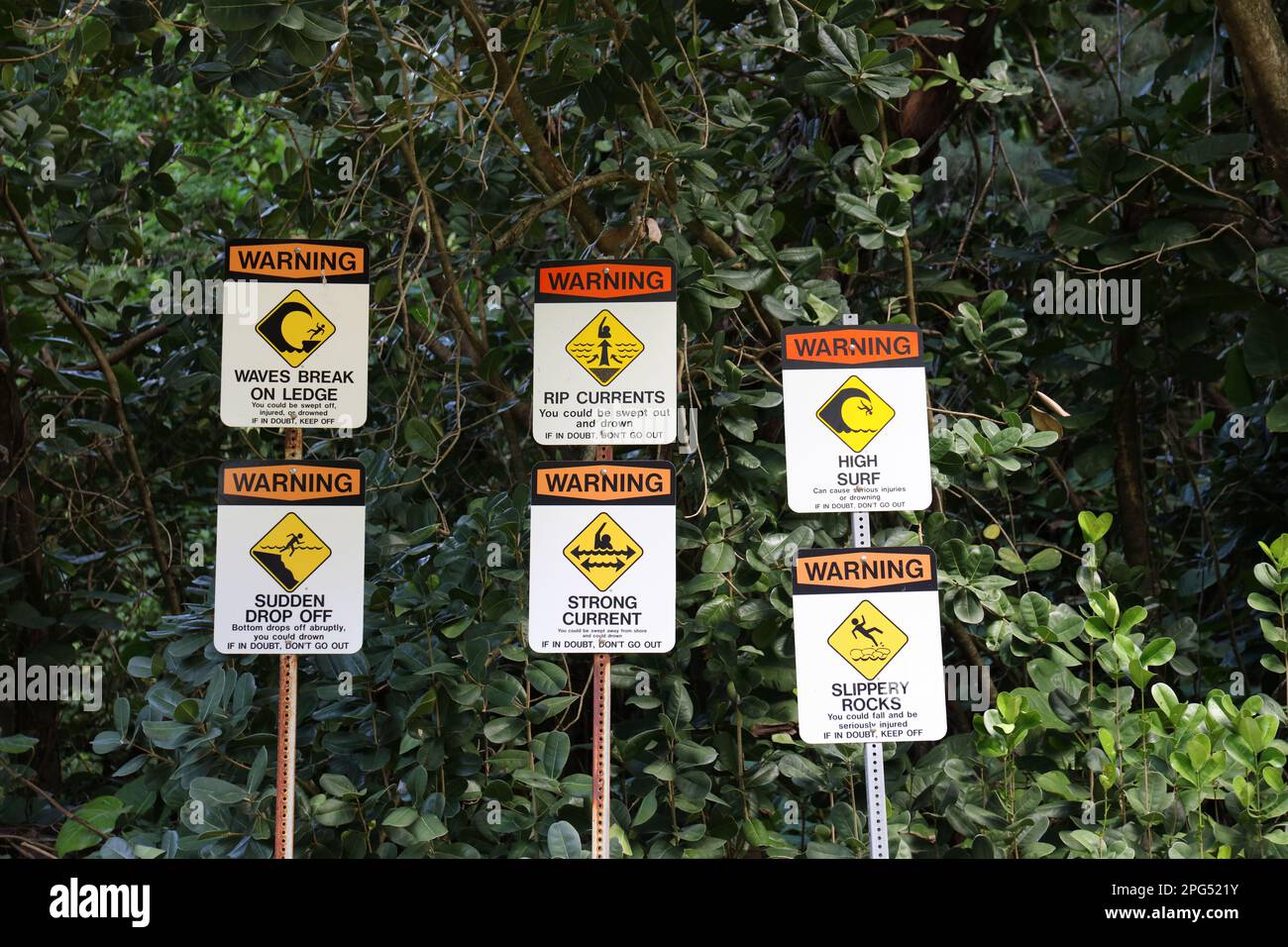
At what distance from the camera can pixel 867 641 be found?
1.65 meters

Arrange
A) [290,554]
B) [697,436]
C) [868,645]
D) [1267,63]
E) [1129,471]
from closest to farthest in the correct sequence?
[868,645]
[290,554]
[697,436]
[1267,63]
[1129,471]

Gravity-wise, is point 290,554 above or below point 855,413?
below

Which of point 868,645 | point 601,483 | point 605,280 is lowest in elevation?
point 868,645

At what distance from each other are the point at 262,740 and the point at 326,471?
50 centimetres

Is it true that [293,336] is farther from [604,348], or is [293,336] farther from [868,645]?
[868,645]

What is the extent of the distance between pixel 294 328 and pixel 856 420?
910 mm

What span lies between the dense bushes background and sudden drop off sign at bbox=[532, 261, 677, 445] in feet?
0.64

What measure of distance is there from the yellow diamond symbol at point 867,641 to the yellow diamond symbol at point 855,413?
253 millimetres

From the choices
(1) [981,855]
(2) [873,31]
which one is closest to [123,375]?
(2) [873,31]

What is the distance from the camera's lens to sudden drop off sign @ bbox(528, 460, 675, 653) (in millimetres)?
1707

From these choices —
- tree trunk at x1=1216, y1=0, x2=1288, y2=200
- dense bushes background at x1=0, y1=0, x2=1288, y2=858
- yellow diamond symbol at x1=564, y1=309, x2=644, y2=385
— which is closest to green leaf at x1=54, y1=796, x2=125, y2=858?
dense bushes background at x1=0, y1=0, x2=1288, y2=858

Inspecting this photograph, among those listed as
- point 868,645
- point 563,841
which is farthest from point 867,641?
point 563,841

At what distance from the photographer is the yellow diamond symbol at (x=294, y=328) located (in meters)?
1.83

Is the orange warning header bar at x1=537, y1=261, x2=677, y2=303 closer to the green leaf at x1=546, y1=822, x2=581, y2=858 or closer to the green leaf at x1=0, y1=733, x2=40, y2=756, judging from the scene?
the green leaf at x1=546, y1=822, x2=581, y2=858
